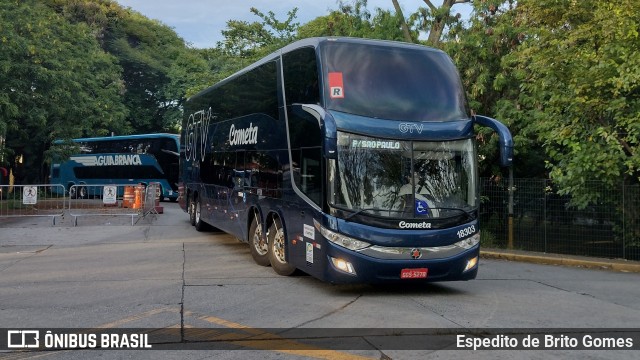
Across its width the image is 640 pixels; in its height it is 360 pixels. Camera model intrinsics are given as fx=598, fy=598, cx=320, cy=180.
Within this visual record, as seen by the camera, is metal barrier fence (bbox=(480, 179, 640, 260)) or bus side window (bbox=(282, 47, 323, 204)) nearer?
bus side window (bbox=(282, 47, 323, 204))

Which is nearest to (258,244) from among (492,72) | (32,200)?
(492,72)

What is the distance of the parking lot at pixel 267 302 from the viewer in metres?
6.19

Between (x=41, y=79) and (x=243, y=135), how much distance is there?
56.6 ft

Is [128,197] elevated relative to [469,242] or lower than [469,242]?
elevated

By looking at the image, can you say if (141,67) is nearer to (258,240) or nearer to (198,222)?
(198,222)

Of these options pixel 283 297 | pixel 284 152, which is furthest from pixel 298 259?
pixel 284 152

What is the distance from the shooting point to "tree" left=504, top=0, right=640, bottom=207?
42.5 ft

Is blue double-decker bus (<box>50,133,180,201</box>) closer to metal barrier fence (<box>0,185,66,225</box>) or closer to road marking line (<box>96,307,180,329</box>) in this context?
metal barrier fence (<box>0,185,66,225</box>)

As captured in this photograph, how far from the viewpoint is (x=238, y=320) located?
7234 millimetres

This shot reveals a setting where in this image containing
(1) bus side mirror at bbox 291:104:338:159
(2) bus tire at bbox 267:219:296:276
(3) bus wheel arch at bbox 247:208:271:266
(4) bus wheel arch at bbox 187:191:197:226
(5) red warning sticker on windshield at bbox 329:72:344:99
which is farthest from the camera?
(4) bus wheel arch at bbox 187:191:197:226

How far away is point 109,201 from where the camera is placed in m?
21.3

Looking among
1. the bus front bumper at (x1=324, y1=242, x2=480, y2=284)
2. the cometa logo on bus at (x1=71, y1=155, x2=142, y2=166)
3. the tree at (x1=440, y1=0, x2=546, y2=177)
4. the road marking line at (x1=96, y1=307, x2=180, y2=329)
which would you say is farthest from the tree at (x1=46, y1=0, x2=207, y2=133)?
the road marking line at (x1=96, y1=307, x2=180, y2=329)

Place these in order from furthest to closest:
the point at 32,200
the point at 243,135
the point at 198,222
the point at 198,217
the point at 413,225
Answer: the point at 32,200 < the point at 198,222 < the point at 198,217 < the point at 243,135 < the point at 413,225

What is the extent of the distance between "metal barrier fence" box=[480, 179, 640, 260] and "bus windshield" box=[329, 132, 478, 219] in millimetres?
7629
